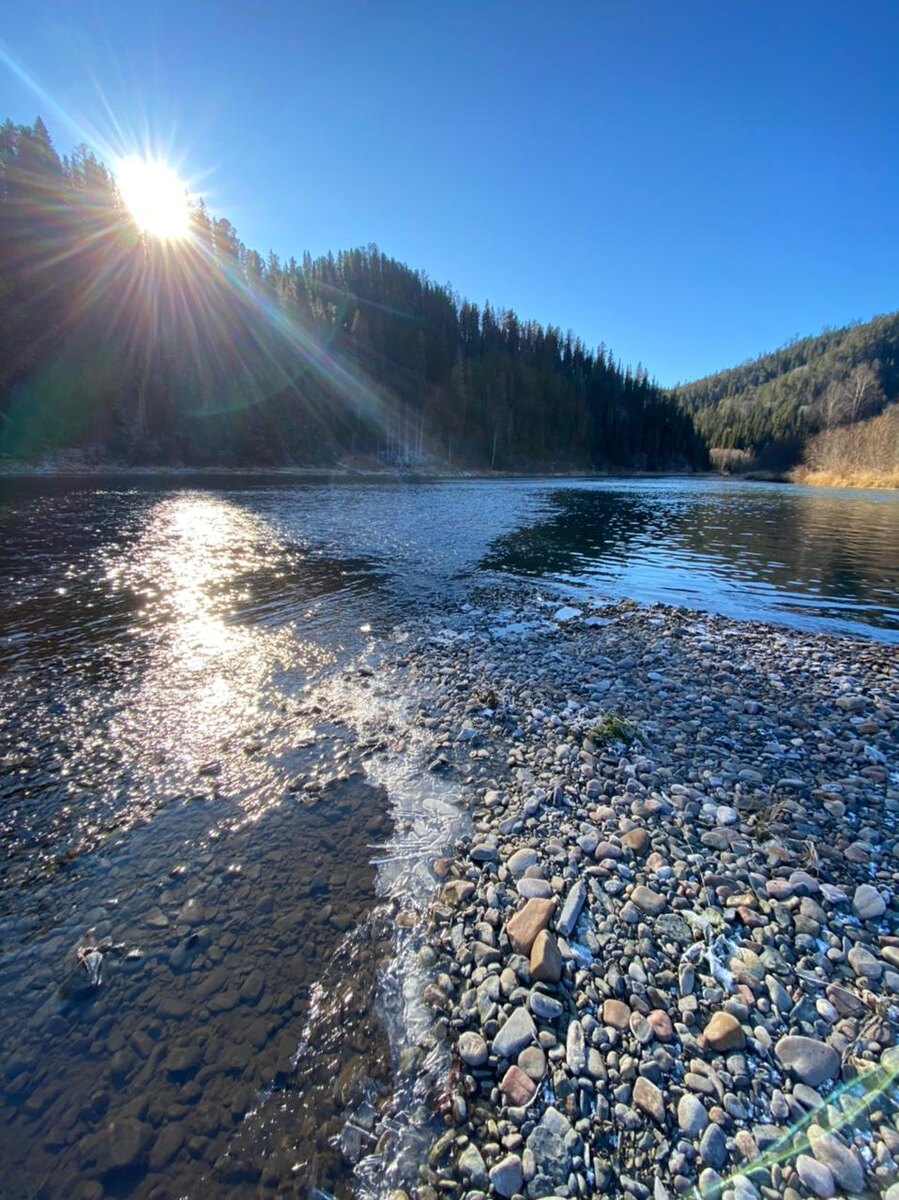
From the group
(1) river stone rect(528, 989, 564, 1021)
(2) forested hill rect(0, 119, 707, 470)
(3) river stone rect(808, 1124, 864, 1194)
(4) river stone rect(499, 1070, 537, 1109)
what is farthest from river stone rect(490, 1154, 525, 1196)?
(2) forested hill rect(0, 119, 707, 470)

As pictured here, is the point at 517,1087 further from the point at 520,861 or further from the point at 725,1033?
the point at 520,861

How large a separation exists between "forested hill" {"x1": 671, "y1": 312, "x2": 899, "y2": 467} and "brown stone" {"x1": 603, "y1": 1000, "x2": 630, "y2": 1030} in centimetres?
15693

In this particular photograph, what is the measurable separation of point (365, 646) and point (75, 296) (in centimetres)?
8002

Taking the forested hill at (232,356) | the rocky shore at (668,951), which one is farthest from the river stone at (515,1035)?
the forested hill at (232,356)

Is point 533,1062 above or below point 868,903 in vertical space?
below

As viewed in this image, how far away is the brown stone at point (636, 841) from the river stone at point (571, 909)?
631 mm

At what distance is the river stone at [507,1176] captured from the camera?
7.08 ft

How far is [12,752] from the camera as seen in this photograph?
563 cm

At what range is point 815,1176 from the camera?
208cm

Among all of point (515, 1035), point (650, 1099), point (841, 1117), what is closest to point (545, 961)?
point (515, 1035)

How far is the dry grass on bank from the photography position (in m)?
86.7

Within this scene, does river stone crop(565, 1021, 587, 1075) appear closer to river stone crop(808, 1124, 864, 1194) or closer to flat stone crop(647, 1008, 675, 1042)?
flat stone crop(647, 1008, 675, 1042)

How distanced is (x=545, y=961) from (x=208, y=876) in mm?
2935

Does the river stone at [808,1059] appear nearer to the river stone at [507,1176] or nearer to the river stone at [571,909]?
the river stone at [571,909]
